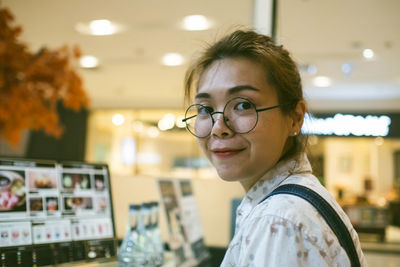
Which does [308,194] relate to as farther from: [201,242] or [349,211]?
[349,211]

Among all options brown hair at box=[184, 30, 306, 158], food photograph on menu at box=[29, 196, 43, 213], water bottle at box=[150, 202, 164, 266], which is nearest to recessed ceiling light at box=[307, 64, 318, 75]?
water bottle at box=[150, 202, 164, 266]

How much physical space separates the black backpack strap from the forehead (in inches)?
11.0

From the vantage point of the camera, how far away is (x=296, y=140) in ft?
3.38

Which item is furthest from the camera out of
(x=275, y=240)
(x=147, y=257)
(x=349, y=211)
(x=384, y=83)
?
(x=349, y=211)

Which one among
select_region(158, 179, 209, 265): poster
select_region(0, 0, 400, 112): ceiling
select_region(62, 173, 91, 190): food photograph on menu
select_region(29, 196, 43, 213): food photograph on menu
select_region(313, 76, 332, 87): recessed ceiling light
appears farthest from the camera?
select_region(313, 76, 332, 87): recessed ceiling light

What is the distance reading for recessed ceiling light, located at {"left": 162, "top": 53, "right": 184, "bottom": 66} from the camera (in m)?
5.97

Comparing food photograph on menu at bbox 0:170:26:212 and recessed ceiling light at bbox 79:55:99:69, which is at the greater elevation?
recessed ceiling light at bbox 79:55:99:69

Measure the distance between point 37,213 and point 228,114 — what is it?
2.22ft

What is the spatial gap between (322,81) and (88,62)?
182 inches

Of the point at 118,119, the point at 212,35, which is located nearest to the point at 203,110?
the point at 212,35

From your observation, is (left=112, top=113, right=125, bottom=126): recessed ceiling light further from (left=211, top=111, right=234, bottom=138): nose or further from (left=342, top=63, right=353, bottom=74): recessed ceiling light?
(left=211, top=111, right=234, bottom=138): nose

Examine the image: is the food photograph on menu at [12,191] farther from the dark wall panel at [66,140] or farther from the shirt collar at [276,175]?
the dark wall panel at [66,140]

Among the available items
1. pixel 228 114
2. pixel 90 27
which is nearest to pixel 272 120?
pixel 228 114

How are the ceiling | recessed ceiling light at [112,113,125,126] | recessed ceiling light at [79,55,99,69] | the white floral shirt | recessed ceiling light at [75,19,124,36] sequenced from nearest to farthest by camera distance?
the white floral shirt
the ceiling
recessed ceiling light at [75,19,124,36]
recessed ceiling light at [79,55,99,69]
recessed ceiling light at [112,113,125,126]
